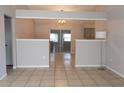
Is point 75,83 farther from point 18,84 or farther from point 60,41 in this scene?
point 60,41

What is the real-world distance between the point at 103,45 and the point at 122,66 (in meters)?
1.79

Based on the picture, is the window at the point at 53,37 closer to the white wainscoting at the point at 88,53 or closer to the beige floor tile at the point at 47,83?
the white wainscoting at the point at 88,53

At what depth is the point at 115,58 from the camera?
570cm

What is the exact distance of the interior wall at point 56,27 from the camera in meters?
11.6

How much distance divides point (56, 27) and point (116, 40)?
6.55m

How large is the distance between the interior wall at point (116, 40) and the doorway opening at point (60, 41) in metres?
5.56

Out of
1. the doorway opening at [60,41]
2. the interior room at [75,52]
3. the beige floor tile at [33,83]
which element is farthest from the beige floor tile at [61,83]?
the doorway opening at [60,41]

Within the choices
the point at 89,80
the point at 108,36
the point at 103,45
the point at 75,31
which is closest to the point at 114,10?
the point at 108,36

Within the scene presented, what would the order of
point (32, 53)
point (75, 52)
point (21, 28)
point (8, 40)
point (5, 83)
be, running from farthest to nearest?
point (21, 28) < point (75, 52) < point (8, 40) < point (32, 53) < point (5, 83)

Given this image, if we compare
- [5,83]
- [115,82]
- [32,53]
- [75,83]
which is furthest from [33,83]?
[32,53]

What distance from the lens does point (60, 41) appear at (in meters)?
11.9

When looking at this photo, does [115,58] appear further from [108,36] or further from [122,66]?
[108,36]

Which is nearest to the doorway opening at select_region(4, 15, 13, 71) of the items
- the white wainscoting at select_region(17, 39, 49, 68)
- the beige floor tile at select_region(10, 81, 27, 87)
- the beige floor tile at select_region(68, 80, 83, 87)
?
the white wainscoting at select_region(17, 39, 49, 68)

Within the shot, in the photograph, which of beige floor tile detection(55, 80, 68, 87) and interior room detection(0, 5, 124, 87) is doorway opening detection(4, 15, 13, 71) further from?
beige floor tile detection(55, 80, 68, 87)
